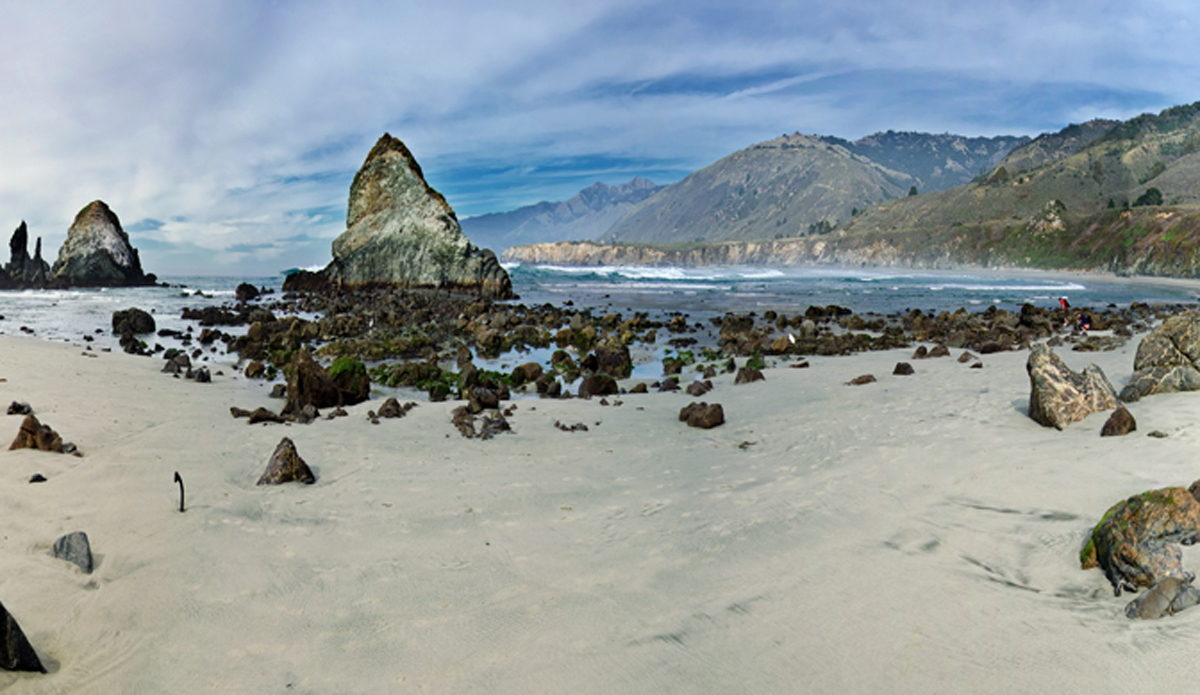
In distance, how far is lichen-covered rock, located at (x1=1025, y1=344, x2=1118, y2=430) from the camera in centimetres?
679

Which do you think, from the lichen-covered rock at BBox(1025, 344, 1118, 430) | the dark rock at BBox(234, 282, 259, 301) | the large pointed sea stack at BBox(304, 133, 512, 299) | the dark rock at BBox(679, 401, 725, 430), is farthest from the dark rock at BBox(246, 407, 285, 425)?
the large pointed sea stack at BBox(304, 133, 512, 299)

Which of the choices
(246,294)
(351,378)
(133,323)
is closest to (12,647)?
(351,378)

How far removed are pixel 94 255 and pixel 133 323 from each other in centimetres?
4347

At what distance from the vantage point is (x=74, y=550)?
3.85 m

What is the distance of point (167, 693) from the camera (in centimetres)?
286

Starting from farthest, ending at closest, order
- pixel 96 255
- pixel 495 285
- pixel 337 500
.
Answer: pixel 96 255, pixel 495 285, pixel 337 500

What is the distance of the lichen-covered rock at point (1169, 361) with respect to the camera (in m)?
7.41

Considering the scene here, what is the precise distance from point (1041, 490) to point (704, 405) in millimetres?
4454

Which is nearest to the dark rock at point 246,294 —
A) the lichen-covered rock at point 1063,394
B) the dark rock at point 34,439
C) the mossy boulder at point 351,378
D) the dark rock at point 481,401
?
the mossy boulder at point 351,378

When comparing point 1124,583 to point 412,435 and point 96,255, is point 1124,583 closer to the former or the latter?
point 412,435

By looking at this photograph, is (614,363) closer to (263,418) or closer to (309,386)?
(309,386)

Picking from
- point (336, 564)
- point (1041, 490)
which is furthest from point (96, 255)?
point (1041, 490)

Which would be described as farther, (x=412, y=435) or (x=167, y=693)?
(x=412, y=435)

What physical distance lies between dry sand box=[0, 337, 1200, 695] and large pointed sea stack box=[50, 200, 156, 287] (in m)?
57.3
